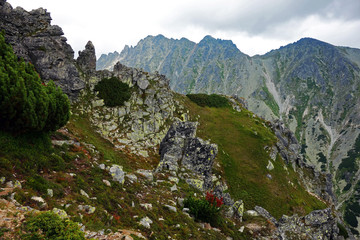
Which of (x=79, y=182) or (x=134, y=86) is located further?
(x=134, y=86)

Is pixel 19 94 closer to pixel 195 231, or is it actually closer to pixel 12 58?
pixel 12 58

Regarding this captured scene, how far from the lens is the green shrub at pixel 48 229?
19.7 feet

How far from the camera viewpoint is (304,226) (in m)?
21.7

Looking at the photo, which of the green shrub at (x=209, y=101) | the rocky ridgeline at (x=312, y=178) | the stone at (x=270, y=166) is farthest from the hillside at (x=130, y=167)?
the green shrub at (x=209, y=101)

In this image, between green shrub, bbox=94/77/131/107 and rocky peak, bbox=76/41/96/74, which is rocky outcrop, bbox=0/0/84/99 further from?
green shrub, bbox=94/77/131/107

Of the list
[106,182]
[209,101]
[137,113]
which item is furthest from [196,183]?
[209,101]

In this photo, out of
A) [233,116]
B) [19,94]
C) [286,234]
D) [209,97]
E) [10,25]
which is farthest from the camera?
[209,97]

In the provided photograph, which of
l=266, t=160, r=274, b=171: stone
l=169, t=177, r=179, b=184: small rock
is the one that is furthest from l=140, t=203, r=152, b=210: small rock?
l=266, t=160, r=274, b=171: stone

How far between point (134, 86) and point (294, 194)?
48.4 m

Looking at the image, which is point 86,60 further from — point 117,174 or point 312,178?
point 312,178

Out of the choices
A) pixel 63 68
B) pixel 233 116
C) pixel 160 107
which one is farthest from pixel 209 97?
pixel 63 68

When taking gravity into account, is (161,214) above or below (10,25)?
below

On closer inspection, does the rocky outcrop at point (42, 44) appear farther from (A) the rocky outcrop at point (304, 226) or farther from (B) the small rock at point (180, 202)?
(A) the rocky outcrop at point (304, 226)

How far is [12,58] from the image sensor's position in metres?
13.3
